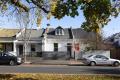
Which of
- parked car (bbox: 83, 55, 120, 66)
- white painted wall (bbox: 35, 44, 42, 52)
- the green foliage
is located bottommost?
parked car (bbox: 83, 55, 120, 66)

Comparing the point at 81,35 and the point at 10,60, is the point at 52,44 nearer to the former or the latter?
the point at 81,35

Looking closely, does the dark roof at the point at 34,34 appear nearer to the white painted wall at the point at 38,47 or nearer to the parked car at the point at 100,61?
the white painted wall at the point at 38,47

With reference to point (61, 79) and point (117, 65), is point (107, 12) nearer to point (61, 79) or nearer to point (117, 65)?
point (61, 79)

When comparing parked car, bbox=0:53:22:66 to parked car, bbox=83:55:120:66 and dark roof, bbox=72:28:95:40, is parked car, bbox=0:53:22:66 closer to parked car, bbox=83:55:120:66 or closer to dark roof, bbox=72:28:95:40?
parked car, bbox=83:55:120:66

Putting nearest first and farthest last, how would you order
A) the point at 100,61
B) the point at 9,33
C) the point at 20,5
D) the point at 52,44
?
the point at 20,5 → the point at 100,61 → the point at 52,44 → the point at 9,33

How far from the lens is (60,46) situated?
63438mm

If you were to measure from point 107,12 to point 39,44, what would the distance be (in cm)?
4621

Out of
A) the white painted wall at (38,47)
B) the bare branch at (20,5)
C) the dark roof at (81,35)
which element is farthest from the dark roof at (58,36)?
the bare branch at (20,5)

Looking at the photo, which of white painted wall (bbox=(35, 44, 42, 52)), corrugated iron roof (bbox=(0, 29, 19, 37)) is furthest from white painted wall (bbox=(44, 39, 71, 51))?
corrugated iron roof (bbox=(0, 29, 19, 37))

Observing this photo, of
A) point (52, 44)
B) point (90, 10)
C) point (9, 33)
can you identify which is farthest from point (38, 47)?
point (90, 10)

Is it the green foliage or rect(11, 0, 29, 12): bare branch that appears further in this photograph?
rect(11, 0, 29, 12): bare branch

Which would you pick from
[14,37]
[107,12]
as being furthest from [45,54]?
[107,12]

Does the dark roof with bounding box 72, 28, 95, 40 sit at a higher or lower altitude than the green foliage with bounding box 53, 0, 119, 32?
higher

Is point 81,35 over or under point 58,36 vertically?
over
